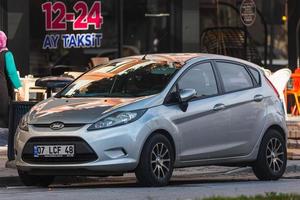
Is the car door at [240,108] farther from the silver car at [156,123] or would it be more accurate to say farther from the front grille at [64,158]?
the front grille at [64,158]

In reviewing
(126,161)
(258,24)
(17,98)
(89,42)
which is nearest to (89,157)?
(126,161)

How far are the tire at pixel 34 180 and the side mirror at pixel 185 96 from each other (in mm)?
1895

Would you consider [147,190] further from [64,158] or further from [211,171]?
[211,171]

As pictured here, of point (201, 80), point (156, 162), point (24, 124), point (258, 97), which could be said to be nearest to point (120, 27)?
point (258, 97)

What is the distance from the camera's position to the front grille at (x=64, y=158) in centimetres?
945

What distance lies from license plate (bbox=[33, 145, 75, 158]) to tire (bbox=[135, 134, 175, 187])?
0.81 metres

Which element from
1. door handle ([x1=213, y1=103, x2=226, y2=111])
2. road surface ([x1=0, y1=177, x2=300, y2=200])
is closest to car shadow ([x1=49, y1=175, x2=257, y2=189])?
road surface ([x1=0, y1=177, x2=300, y2=200])

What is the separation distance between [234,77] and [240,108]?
502mm

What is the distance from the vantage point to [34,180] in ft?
34.1

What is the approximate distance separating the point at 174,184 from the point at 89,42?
709 centimetres

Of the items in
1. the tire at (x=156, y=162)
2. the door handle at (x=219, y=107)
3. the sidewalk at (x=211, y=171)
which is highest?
the door handle at (x=219, y=107)

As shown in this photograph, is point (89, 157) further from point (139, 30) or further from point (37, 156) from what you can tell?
point (139, 30)

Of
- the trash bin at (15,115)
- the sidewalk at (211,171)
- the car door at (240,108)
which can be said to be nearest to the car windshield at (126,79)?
the trash bin at (15,115)

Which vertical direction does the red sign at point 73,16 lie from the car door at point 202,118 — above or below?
above
